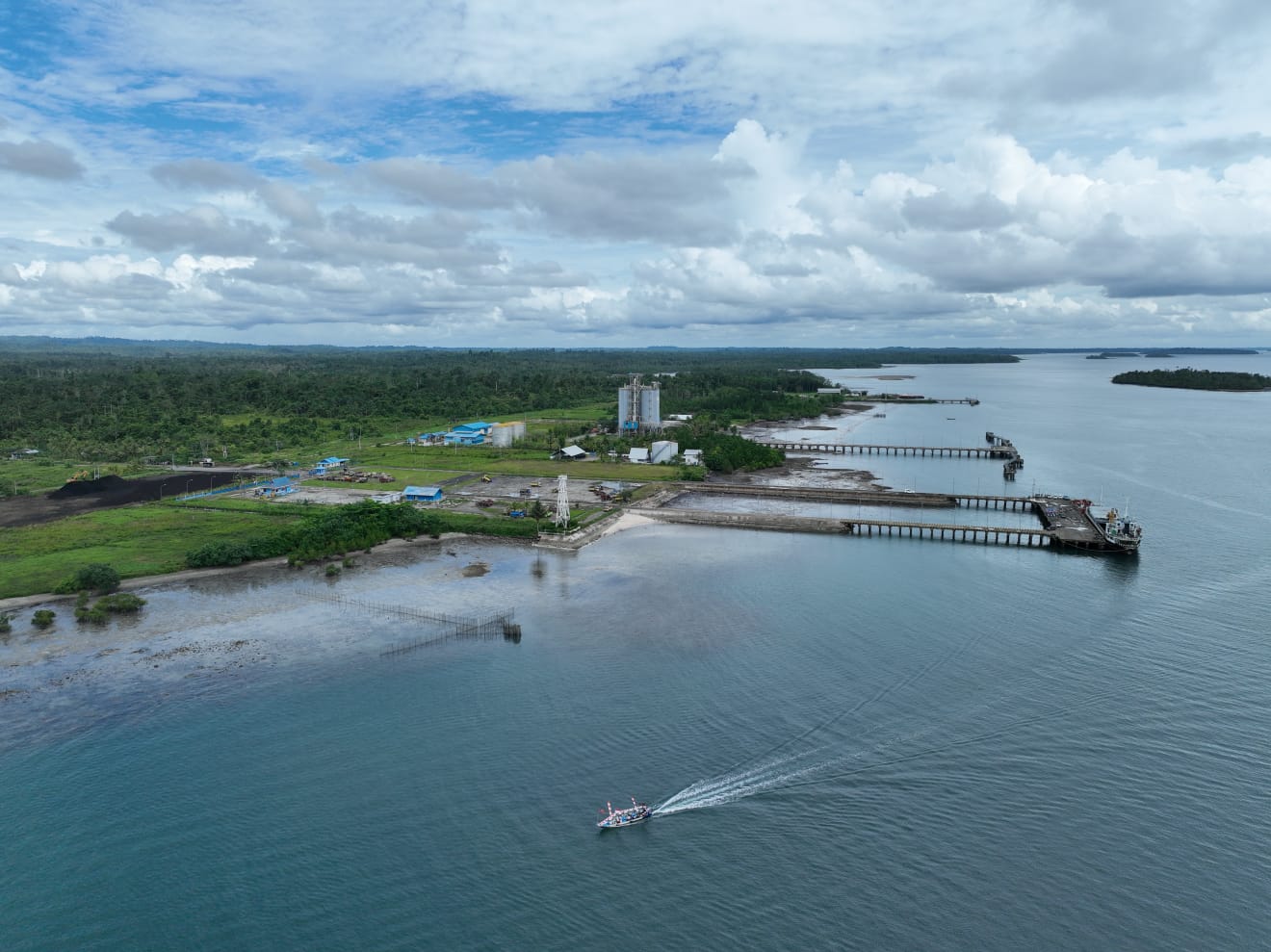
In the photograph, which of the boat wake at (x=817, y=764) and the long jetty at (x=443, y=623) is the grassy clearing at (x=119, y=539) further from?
the boat wake at (x=817, y=764)

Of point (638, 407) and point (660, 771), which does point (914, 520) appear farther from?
point (638, 407)

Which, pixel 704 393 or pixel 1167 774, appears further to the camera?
pixel 704 393

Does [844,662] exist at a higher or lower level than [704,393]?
lower

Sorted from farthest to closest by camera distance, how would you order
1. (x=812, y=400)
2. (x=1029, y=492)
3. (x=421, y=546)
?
(x=812, y=400) < (x=1029, y=492) < (x=421, y=546)

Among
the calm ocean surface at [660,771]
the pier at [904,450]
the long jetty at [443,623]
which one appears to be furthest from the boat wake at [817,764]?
the pier at [904,450]

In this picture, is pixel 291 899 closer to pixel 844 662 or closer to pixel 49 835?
pixel 49 835

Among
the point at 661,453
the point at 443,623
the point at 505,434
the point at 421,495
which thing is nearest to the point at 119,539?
the point at 421,495

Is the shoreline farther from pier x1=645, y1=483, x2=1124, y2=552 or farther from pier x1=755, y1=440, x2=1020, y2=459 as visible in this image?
pier x1=755, y1=440, x2=1020, y2=459

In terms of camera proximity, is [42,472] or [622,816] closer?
[622,816]

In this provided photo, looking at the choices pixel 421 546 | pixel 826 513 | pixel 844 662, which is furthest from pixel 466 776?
pixel 826 513
